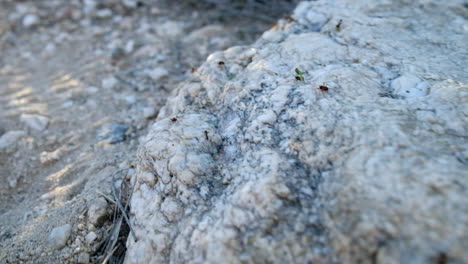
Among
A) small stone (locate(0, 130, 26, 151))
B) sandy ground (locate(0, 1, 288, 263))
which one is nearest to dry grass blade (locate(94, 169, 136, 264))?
sandy ground (locate(0, 1, 288, 263))

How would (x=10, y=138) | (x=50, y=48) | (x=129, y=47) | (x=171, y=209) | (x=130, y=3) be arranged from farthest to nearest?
(x=130, y=3) → (x=50, y=48) → (x=129, y=47) → (x=10, y=138) → (x=171, y=209)

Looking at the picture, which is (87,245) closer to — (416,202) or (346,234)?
(346,234)

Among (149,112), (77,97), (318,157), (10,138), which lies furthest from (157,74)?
(318,157)

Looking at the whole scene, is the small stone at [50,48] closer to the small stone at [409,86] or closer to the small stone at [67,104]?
the small stone at [67,104]

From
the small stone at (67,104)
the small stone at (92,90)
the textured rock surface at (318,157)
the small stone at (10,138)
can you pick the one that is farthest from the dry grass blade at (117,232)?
the small stone at (92,90)

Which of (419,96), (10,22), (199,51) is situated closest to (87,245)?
(419,96)

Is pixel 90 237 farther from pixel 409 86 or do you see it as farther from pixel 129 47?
pixel 129 47
